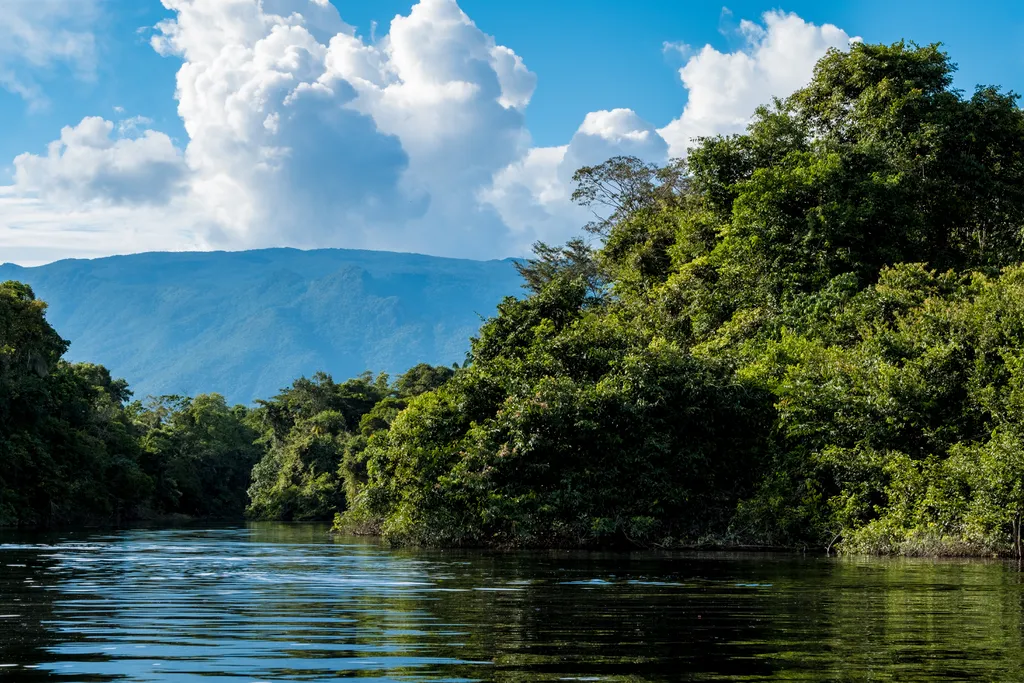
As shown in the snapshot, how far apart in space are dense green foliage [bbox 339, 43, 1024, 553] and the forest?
89mm

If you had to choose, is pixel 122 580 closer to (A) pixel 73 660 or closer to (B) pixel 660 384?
(A) pixel 73 660

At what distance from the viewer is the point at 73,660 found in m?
8.63

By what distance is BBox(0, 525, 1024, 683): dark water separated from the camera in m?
8.27

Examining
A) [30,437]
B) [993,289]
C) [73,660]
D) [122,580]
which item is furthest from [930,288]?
[30,437]

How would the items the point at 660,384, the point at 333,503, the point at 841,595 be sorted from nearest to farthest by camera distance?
the point at 841,595
the point at 660,384
the point at 333,503

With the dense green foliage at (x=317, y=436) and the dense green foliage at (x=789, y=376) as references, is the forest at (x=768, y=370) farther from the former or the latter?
the dense green foliage at (x=317, y=436)

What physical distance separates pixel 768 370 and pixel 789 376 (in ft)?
4.85

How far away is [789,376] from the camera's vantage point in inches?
1313

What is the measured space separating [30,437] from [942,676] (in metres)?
58.3

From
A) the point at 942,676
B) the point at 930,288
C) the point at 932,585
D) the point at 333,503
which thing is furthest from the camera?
the point at 333,503

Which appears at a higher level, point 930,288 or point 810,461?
point 930,288

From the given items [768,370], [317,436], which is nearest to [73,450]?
[317,436]

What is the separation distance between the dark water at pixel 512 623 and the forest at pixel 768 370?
803 centimetres

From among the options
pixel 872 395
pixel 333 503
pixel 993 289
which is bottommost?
pixel 333 503
